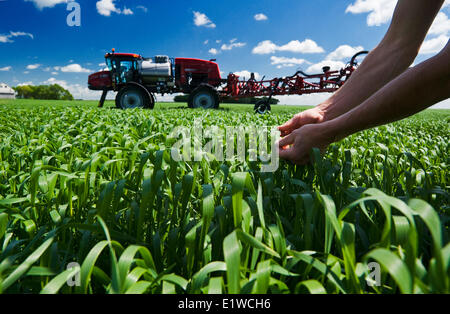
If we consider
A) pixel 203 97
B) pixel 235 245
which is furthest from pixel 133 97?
pixel 235 245

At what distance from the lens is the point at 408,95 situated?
917 millimetres

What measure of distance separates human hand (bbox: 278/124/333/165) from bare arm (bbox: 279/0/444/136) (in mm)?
436

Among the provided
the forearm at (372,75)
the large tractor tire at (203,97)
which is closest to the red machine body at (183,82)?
the large tractor tire at (203,97)

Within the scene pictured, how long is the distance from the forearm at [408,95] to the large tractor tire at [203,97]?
403 inches

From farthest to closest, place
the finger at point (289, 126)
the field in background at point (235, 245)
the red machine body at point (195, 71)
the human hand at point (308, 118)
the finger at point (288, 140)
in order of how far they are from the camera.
Answer: the red machine body at point (195, 71)
the finger at point (289, 126)
the human hand at point (308, 118)
the finger at point (288, 140)
the field in background at point (235, 245)

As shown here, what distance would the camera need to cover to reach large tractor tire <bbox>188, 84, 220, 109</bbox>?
11055mm

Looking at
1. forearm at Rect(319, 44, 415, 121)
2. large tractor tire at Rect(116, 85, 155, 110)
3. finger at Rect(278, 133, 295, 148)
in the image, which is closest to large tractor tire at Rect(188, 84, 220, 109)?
large tractor tire at Rect(116, 85, 155, 110)

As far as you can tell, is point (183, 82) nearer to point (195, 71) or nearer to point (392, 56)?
point (195, 71)

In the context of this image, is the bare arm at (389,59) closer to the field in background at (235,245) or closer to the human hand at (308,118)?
the human hand at (308,118)

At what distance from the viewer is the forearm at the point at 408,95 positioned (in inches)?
32.5

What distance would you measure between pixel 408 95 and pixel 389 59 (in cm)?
88

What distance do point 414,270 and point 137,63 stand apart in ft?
40.0
